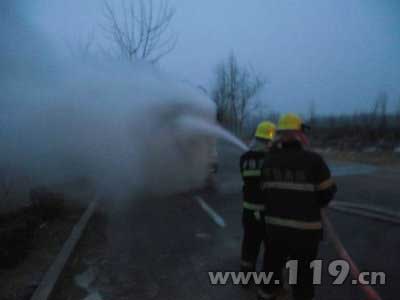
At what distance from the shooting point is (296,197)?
3.28 m

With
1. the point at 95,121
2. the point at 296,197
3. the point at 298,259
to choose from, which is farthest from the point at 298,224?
the point at 95,121

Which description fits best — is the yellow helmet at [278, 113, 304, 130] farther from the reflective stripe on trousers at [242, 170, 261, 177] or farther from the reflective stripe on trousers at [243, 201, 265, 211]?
the reflective stripe on trousers at [243, 201, 265, 211]

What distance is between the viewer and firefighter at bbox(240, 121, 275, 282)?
14.4 ft

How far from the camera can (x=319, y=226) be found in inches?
130

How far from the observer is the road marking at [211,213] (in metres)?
7.41

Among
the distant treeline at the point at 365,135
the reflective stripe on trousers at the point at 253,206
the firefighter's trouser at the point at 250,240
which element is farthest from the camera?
the distant treeline at the point at 365,135

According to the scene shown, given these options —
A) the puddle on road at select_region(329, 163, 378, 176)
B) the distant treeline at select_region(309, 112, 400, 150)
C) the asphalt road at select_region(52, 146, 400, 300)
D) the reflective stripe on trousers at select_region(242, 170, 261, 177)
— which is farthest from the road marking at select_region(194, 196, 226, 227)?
the distant treeline at select_region(309, 112, 400, 150)

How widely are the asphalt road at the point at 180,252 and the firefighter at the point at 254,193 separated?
0.46 m

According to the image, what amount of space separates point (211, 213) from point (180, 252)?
8.14 feet

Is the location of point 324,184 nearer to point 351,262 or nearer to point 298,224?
point 298,224

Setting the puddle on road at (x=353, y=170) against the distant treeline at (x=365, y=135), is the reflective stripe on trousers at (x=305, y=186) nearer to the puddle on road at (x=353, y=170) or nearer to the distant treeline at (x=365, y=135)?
the puddle on road at (x=353, y=170)

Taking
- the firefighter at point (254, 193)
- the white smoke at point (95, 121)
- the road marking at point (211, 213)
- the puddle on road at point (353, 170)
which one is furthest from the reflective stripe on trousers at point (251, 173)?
the puddle on road at point (353, 170)

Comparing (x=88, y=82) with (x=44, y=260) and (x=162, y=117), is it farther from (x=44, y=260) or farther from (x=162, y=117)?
(x=44, y=260)

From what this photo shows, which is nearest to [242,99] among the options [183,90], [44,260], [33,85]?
[183,90]
